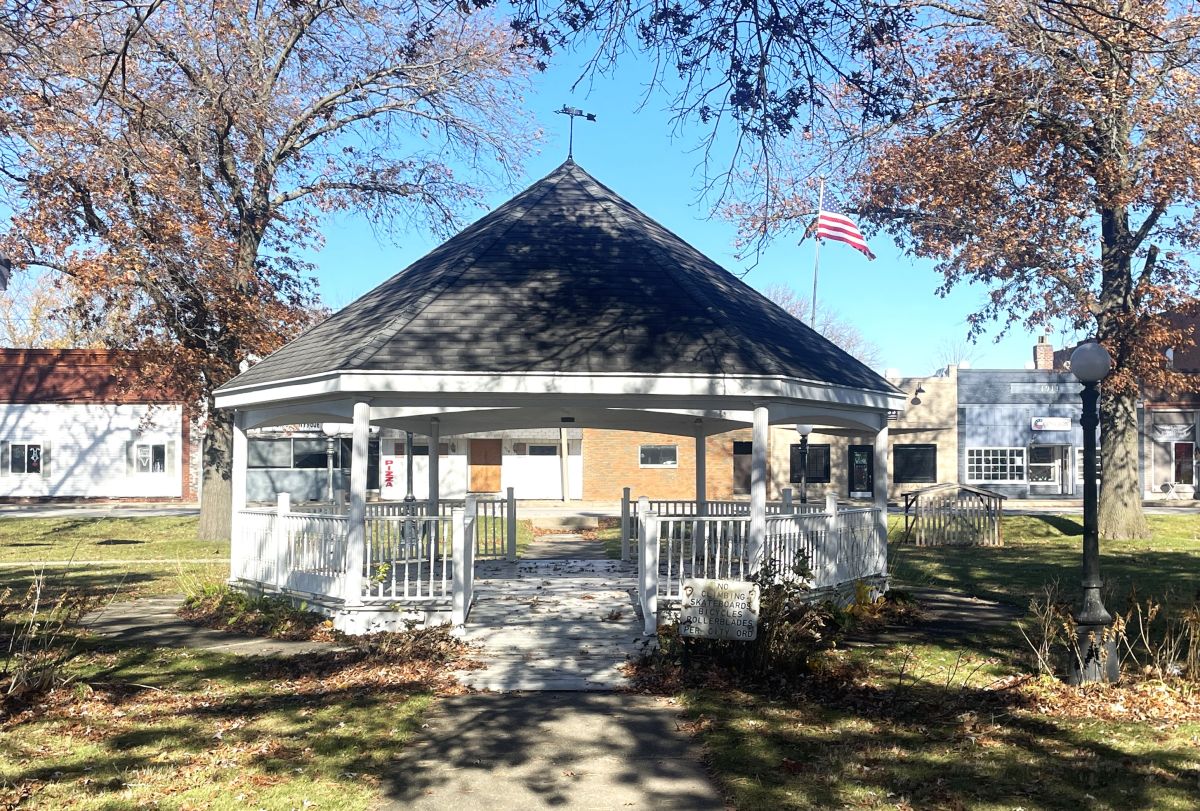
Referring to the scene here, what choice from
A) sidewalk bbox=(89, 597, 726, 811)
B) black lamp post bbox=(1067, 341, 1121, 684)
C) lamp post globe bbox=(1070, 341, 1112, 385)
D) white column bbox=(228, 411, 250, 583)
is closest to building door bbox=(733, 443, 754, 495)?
white column bbox=(228, 411, 250, 583)

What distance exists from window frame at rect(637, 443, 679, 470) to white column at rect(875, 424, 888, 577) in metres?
26.4

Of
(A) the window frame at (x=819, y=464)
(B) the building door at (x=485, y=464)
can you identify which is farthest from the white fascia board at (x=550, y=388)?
(A) the window frame at (x=819, y=464)

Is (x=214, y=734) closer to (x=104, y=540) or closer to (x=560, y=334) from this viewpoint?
(x=560, y=334)

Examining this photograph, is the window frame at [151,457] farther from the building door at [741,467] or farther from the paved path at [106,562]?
the building door at [741,467]

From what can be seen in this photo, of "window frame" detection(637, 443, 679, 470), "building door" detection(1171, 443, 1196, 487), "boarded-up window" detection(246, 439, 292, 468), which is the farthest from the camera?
"building door" detection(1171, 443, 1196, 487)

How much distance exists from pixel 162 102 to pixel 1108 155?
781 inches

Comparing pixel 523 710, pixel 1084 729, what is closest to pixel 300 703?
pixel 523 710

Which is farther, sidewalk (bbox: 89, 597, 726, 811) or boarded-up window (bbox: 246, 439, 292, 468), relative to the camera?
boarded-up window (bbox: 246, 439, 292, 468)

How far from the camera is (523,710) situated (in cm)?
Answer: 815

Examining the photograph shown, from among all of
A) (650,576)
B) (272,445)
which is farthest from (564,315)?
(272,445)

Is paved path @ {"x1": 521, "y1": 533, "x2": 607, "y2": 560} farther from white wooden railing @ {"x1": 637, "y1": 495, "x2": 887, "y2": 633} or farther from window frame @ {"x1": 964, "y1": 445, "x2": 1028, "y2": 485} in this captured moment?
window frame @ {"x1": 964, "y1": 445, "x2": 1028, "y2": 485}

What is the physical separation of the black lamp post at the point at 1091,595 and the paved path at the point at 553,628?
13.5 ft

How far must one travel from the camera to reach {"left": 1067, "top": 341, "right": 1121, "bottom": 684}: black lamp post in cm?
846

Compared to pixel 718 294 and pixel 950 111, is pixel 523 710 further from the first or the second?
pixel 950 111
